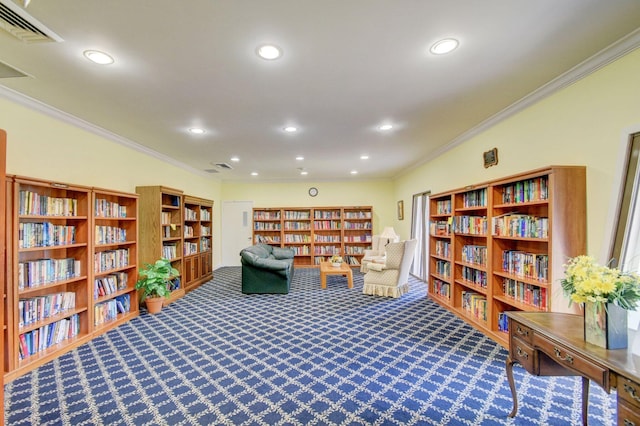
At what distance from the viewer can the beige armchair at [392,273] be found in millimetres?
4883

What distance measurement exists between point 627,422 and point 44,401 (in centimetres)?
363

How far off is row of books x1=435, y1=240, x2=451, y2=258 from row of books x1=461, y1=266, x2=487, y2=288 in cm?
47

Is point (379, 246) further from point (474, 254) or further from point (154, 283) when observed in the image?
point (154, 283)

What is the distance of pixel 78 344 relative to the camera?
3043mm

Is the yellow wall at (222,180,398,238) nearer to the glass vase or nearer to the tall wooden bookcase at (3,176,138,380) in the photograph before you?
the tall wooden bookcase at (3,176,138,380)

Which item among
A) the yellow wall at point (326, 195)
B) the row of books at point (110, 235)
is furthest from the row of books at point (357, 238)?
the row of books at point (110, 235)

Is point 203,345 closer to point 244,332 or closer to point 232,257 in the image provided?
point 244,332

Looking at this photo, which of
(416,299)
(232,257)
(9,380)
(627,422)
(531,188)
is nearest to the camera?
(627,422)

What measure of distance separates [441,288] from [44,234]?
5335 mm

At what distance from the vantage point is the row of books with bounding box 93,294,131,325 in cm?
342

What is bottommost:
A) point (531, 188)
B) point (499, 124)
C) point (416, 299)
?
point (416, 299)

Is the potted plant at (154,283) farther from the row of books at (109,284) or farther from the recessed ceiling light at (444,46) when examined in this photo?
the recessed ceiling light at (444,46)

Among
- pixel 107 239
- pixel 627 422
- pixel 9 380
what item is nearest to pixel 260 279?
pixel 107 239

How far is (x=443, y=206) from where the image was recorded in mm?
4707
